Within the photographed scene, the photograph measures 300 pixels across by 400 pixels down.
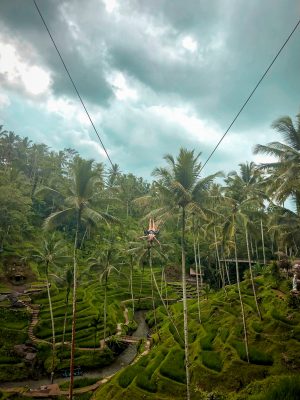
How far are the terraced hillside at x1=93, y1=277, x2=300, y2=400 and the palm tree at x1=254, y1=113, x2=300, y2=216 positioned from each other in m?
8.23

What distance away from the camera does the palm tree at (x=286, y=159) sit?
1546 cm

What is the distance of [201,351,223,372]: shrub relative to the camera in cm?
1677

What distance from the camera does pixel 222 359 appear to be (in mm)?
17359

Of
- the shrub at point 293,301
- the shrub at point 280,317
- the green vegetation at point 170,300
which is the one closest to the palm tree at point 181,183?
the green vegetation at point 170,300

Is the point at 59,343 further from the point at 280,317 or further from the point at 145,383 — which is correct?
the point at 280,317

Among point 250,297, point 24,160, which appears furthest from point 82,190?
point 24,160

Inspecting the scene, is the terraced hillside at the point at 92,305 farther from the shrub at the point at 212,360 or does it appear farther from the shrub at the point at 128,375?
the shrub at the point at 212,360

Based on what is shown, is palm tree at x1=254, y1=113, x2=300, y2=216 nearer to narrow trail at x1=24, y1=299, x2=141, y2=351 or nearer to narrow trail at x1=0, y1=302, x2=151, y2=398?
narrow trail at x1=0, y1=302, x2=151, y2=398

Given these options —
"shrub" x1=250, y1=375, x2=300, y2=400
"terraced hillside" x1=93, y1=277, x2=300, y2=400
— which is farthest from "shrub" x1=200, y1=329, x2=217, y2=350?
"shrub" x1=250, y1=375, x2=300, y2=400

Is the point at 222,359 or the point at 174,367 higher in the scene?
the point at 222,359

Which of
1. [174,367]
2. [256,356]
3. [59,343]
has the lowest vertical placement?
[59,343]

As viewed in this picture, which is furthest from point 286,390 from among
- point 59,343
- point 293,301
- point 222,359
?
point 59,343

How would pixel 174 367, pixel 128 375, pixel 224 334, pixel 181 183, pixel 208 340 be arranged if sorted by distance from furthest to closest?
1. pixel 224 334
2. pixel 208 340
3. pixel 128 375
4. pixel 174 367
5. pixel 181 183

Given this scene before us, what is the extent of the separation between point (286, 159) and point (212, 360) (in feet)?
39.4
